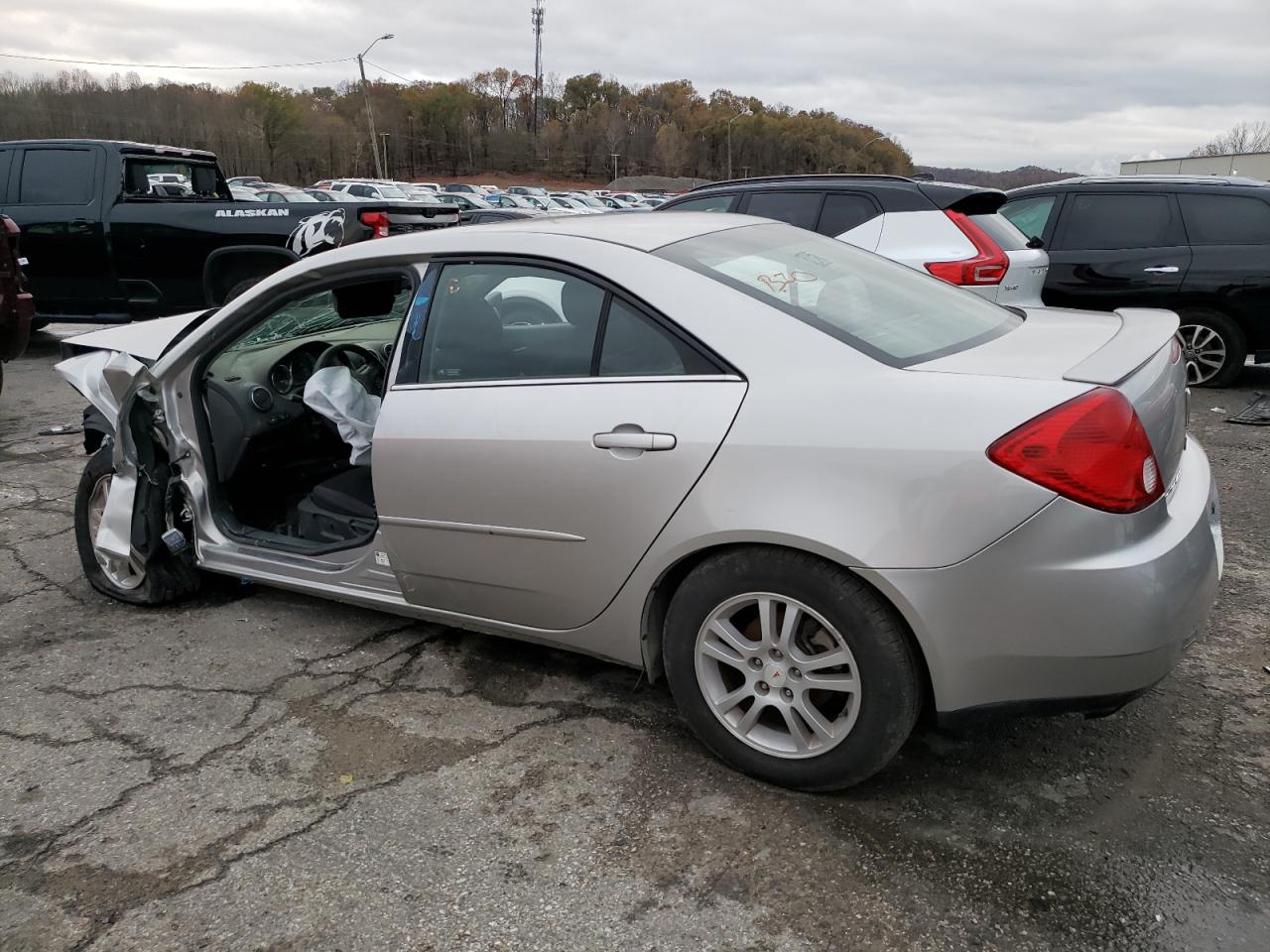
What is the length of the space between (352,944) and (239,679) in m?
1.47

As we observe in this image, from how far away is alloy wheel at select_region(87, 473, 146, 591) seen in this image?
12.5 ft

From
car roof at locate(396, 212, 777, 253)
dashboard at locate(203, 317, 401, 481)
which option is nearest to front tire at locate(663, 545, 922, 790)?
car roof at locate(396, 212, 777, 253)

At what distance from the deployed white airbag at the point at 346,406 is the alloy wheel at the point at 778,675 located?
6.16 ft

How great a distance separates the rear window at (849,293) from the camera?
256 centimetres

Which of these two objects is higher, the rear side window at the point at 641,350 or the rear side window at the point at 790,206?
the rear side window at the point at 790,206

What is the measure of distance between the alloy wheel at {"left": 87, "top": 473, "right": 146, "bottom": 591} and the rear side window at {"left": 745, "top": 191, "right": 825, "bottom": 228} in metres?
4.86

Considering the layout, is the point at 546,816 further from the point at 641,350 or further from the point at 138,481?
the point at 138,481

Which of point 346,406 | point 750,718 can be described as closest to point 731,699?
point 750,718

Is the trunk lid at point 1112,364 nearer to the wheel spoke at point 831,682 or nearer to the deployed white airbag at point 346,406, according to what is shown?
the wheel spoke at point 831,682

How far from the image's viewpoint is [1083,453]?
6.97ft

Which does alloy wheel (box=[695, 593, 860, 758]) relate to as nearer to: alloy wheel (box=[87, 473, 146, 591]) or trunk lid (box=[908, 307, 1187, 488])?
trunk lid (box=[908, 307, 1187, 488])

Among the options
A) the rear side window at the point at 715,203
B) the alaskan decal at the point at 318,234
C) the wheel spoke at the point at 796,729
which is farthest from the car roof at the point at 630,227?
the alaskan decal at the point at 318,234

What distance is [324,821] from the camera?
2.53 m

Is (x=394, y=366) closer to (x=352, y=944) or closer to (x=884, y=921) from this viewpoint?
(x=352, y=944)
